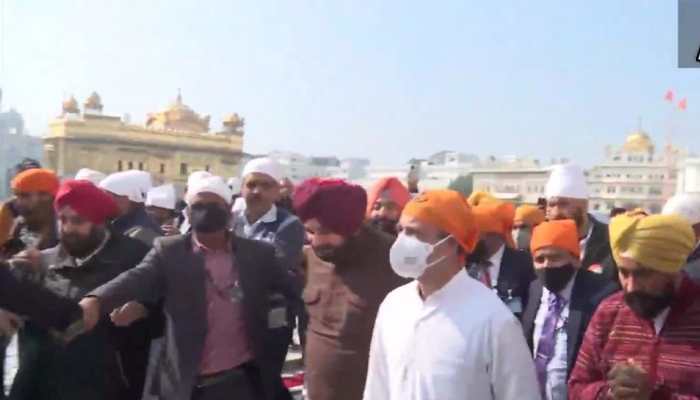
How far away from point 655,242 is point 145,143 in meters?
54.3

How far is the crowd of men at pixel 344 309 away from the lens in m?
2.37

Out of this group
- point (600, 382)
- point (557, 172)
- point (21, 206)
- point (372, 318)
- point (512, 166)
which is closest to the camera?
point (600, 382)

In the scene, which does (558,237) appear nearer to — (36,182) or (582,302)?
(582,302)

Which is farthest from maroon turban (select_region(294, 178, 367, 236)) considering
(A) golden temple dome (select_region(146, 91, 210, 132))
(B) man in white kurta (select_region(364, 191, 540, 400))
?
(A) golden temple dome (select_region(146, 91, 210, 132))

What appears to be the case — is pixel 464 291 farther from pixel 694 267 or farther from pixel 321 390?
pixel 694 267

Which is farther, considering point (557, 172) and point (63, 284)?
point (557, 172)

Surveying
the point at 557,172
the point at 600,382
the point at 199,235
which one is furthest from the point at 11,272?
the point at 557,172

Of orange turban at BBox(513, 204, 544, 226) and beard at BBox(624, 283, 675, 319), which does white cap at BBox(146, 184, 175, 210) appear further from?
beard at BBox(624, 283, 675, 319)

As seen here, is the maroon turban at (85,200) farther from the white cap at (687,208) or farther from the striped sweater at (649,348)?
the white cap at (687,208)

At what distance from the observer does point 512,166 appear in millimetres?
81188

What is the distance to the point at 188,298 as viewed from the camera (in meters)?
3.32

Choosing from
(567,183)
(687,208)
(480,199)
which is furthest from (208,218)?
(687,208)

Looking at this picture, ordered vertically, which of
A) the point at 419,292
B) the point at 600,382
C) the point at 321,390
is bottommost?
the point at 321,390

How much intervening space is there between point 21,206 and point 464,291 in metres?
2.82
